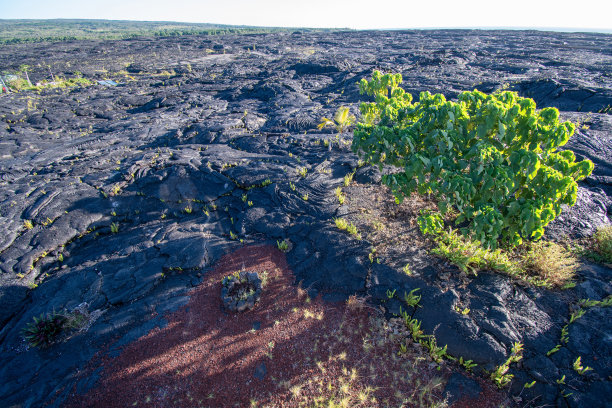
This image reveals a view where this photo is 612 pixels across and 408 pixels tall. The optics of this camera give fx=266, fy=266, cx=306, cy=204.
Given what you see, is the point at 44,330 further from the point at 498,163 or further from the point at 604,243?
the point at 604,243

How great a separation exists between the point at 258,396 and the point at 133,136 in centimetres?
1534

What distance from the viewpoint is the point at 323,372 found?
4.57m

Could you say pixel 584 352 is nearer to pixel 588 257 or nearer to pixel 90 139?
pixel 588 257

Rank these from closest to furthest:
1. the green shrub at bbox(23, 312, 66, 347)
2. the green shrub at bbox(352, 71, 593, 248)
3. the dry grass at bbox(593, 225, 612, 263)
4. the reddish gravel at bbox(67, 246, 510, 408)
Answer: the green shrub at bbox(352, 71, 593, 248), the reddish gravel at bbox(67, 246, 510, 408), the green shrub at bbox(23, 312, 66, 347), the dry grass at bbox(593, 225, 612, 263)

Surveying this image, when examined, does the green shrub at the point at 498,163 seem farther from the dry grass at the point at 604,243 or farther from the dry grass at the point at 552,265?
the dry grass at the point at 604,243

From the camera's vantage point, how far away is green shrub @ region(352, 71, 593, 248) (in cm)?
419

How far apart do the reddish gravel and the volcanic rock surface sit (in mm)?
449

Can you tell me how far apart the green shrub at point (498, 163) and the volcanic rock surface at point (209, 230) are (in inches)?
69.5

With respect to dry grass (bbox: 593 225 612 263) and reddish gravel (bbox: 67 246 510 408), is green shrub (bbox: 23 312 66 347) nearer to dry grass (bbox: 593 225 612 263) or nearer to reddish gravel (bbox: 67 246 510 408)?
reddish gravel (bbox: 67 246 510 408)

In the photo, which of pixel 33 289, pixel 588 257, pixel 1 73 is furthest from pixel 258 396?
pixel 1 73

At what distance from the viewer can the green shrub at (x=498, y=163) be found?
13.7ft

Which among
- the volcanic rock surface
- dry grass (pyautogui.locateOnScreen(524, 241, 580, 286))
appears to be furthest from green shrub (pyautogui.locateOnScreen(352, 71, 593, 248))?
the volcanic rock surface

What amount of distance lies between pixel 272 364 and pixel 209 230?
451 centimetres

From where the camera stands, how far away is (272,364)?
474 centimetres
